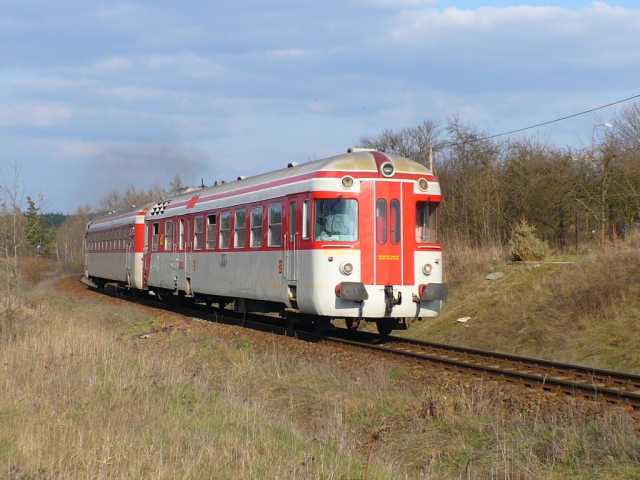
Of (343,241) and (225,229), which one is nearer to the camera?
(343,241)

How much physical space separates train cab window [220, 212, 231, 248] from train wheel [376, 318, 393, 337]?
4034 mm

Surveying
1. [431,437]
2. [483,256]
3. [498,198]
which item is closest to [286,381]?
[431,437]

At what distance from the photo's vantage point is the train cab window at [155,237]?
2293 cm

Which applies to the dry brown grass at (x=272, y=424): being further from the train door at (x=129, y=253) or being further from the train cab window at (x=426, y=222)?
the train door at (x=129, y=253)

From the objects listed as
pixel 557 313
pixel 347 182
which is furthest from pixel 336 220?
pixel 557 313

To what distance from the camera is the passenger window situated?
13.3 meters

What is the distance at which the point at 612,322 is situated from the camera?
14.1 meters

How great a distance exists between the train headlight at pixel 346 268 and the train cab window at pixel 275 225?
1820 mm

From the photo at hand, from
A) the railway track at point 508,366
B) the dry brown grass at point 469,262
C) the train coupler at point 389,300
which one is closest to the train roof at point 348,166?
the train coupler at point 389,300

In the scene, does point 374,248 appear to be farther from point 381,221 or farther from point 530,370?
point 530,370

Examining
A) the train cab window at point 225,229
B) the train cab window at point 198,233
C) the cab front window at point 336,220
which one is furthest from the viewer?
the train cab window at point 198,233

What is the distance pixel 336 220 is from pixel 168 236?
383 inches

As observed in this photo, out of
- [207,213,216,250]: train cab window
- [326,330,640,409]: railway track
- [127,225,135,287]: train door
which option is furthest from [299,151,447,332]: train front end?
[127,225,135,287]: train door

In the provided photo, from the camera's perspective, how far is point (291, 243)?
13766mm
